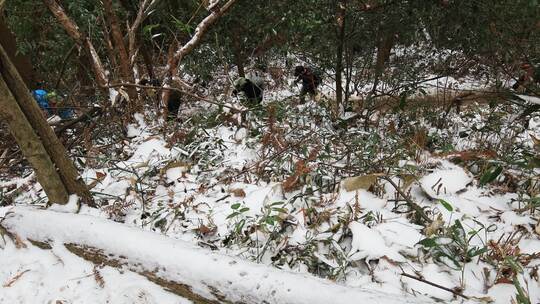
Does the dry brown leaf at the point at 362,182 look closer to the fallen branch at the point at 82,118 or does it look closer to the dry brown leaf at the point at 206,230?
the dry brown leaf at the point at 206,230

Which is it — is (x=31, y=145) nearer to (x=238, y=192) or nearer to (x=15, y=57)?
(x=238, y=192)

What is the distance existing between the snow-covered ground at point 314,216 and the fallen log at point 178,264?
0.21 feet

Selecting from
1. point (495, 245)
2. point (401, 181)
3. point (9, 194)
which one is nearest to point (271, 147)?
point (401, 181)

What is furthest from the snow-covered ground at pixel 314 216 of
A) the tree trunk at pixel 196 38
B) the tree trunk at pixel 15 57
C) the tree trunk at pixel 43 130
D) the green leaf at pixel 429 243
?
the tree trunk at pixel 15 57

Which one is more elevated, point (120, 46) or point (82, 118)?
point (120, 46)

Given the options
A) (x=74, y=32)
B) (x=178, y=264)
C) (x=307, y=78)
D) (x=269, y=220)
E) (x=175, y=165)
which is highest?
(x=307, y=78)

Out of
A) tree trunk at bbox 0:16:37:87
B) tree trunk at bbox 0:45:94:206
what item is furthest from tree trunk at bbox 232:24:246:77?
tree trunk at bbox 0:45:94:206

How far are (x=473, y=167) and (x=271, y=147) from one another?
1737mm

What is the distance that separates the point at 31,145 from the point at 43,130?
0.13 metres

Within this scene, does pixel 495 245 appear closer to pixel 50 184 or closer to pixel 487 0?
pixel 50 184

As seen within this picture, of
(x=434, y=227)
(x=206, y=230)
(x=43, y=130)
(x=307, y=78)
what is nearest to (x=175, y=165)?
(x=206, y=230)

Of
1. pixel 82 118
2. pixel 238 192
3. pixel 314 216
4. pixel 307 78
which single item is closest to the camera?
pixel 314 216

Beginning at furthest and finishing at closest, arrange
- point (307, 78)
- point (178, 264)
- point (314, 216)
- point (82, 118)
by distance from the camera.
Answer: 1. point (307, 78)
2. point (82, 118)
3. point (314, 216)
4. point (178, 264)

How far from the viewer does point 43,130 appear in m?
2.16
